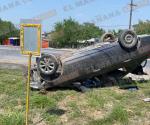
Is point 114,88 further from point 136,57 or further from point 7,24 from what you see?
point 7,24

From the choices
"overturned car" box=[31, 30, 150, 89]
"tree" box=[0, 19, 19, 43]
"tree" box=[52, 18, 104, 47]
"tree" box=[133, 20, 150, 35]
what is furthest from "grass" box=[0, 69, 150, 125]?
"tree" box=[0, 19, 19, 43]

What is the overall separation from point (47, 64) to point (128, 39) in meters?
2.59

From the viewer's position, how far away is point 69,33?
237ft

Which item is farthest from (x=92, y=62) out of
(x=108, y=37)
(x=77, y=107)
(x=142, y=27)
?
(x=142, y=27)

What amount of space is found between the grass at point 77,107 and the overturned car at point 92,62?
1.40 feet

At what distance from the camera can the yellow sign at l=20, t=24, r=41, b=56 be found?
734 cm

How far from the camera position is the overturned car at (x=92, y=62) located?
422 inches

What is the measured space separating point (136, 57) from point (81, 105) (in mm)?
3279

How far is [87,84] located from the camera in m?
11.6

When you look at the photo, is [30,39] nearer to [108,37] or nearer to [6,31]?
[108,37]

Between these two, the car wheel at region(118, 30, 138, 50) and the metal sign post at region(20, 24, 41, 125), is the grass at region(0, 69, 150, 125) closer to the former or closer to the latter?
the metal sign post at region(20, 24, 41, 125)

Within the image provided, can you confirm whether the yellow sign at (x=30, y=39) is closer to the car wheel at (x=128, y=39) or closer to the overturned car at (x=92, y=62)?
the overturned car at (x=92, y=62)

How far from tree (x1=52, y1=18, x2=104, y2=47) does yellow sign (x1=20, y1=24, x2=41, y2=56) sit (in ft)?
204

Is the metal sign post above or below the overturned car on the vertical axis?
above
